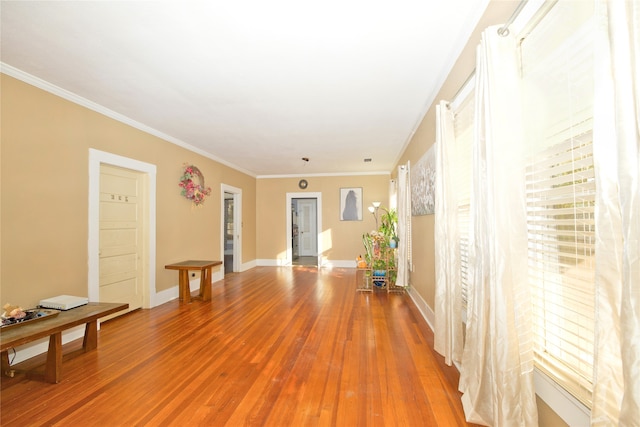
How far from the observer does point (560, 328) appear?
123 cm

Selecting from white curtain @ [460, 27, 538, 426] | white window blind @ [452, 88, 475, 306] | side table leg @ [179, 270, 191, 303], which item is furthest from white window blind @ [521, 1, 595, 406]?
side table leg @ [179, 270, 191, 303]

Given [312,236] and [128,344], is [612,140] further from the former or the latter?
[312,236]

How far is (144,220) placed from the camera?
4.07 meters

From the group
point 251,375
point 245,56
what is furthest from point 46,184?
point 251,375

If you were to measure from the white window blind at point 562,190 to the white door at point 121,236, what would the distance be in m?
4.34

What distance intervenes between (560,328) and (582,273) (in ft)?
1.00

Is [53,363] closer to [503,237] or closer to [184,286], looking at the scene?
[184,286]

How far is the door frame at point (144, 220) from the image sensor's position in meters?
3.19

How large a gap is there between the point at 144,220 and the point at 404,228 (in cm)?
407

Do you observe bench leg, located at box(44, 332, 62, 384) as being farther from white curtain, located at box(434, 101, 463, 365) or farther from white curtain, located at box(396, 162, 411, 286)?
white curtain, located at box(396, 162, 411, 286)

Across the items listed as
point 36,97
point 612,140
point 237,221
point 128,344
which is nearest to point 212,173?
point 237,221

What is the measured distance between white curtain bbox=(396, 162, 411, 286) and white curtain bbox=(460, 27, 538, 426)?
309 centimetres

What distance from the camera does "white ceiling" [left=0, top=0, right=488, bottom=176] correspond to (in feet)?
6.00

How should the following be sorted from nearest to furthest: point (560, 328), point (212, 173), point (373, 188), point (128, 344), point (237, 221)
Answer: point (560, 328)
point (128, 344)
point (212, 173)
point (237, 221)
point (373, 188)
